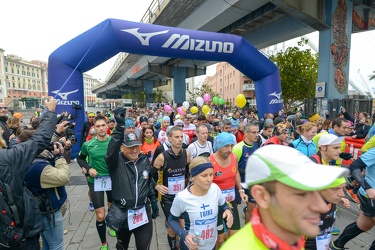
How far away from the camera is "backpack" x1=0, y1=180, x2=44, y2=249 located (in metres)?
1.80

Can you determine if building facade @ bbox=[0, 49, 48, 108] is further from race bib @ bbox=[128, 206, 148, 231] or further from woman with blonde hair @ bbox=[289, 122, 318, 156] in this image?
woman with blonde hair @ bbox=[289, 122, 318, 156]

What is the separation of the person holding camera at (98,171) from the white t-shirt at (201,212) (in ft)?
5.31

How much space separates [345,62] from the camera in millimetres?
11805

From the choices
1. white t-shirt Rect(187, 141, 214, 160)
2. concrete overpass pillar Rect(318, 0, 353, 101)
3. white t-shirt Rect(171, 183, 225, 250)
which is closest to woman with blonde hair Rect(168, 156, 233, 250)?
white t-shirt Rect(171, 183, 225, 250)

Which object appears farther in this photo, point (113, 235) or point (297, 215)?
A: point (113, 235)

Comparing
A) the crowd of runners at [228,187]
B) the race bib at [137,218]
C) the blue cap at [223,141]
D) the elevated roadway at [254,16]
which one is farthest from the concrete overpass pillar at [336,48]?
the race bib at [137,218]

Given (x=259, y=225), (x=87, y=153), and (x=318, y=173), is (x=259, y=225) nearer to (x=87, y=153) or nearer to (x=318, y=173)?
(x=318, y=173)

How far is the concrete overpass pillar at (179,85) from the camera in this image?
24.8 m

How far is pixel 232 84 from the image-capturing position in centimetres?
5869

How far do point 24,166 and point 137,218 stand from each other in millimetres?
1281

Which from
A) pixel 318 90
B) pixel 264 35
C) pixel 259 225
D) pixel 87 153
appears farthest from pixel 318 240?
pixel 264 35

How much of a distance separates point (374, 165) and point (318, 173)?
8.48 feet

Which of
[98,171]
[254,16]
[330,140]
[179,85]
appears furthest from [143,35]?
[179,85]

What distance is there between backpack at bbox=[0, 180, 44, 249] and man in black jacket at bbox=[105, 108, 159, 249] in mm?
766
